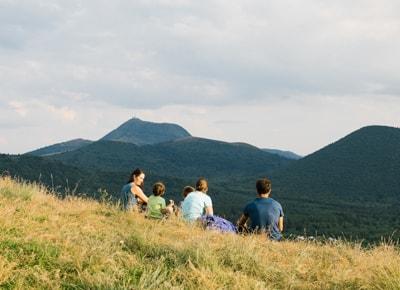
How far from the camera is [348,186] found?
97062 millimetres

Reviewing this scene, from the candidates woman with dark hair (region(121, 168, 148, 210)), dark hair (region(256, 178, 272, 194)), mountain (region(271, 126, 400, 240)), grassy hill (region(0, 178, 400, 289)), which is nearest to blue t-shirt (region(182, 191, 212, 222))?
dark hair (region(256, 178, 272, 194))

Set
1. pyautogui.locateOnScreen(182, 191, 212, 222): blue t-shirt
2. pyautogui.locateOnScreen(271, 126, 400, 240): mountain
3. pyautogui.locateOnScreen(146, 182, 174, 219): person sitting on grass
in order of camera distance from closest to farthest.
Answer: pyautogui.locateOnScreen(182, 191, 212, 222): blue t-shirt, pyautogui.locateOnScreen(146, 182, 174, 219): person sitting on grass, pyautogui.locateOnScreen(271, 126, 400, 240): mountain

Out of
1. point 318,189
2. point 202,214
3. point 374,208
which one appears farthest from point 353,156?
point 202,214

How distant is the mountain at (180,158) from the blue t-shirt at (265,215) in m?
130

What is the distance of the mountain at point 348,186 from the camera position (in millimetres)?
58844

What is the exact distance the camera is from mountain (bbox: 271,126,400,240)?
5884cm

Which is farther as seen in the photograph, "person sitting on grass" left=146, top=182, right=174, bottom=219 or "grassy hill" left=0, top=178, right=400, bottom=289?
"person sitting on grass" left=146, top=182, right=174, bottom=219

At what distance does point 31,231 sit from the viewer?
5902mm

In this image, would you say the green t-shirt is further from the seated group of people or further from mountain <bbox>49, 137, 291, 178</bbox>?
mountain <bbox>49, 137, 291, 178</bbox>

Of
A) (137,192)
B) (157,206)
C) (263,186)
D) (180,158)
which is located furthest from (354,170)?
(263,186)

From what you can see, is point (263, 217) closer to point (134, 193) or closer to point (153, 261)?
point (134, 193)

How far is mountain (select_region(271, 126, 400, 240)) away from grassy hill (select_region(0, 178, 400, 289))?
45.2m

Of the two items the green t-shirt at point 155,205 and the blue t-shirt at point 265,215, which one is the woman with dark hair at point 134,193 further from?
the blue t-shirt at point 265,215

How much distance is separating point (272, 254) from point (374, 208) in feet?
239
